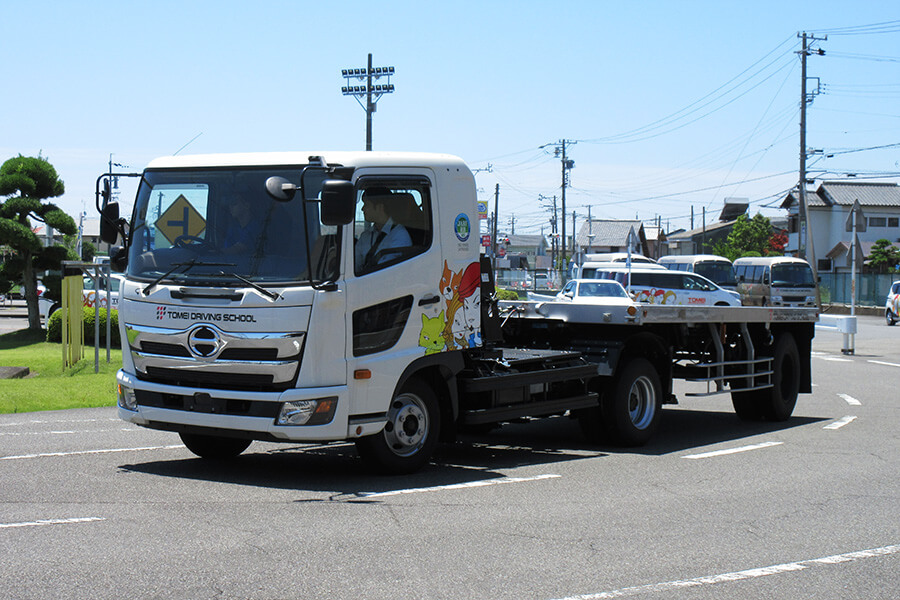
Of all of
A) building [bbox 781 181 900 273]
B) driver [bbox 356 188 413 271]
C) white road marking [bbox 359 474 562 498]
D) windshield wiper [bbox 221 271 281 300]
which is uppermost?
building [bbox 781 181 900 273]

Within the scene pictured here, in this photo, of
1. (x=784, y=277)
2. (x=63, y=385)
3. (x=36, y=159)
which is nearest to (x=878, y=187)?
(x=784, y=277)

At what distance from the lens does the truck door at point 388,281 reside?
7.96 metres

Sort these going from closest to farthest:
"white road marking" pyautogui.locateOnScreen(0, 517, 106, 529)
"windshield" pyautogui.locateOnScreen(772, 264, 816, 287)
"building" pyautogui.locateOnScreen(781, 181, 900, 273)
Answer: "white road marking" pyautogui.locateOnScreen(0, 517, 106, 529) < "windshield" pyautogui.locateOnScreen(772, 264, 816, 287) < "building" pyautogui.locateOnScreen(781, 181, 900, 273)

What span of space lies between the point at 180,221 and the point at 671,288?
3298 cm

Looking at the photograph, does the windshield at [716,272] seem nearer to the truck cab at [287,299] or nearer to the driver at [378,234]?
the truck cab at [287,299]

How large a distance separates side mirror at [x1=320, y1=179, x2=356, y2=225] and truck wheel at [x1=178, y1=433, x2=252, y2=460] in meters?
2.83

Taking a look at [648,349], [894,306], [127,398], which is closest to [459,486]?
[127,398]

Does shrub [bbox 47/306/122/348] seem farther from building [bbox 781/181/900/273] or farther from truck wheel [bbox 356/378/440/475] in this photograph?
building [bbox 781/181/900/273]

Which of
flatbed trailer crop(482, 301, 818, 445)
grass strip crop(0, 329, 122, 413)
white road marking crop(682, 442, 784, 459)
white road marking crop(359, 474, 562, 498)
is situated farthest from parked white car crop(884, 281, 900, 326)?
white road marking crop(359, 474, 562, 498)

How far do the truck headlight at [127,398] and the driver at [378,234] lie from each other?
2.16 m

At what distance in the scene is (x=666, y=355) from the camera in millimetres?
11180

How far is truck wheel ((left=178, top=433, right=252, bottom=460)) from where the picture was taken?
366 inches

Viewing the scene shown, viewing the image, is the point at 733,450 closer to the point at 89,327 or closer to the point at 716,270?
the point at 89,327

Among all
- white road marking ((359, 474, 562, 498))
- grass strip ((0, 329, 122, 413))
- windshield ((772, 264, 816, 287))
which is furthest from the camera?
windshield ((772, 264, 816, 287))
